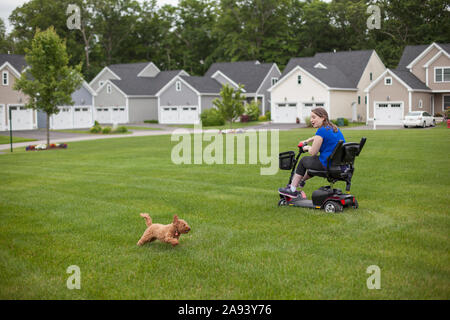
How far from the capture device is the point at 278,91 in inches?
2019

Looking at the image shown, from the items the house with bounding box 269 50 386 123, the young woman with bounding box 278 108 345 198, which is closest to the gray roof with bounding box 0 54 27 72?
the house with bounding box 269 50 386 123

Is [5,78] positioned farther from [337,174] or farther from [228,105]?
[337,174]

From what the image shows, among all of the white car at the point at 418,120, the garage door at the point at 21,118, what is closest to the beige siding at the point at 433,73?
the white car at the point at 418,120

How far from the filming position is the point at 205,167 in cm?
1584

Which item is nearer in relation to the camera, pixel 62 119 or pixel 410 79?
pixel 410 79

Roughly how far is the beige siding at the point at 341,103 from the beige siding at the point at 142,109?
2385cm

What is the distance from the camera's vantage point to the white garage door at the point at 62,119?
48934mm

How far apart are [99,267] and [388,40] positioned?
6852 cm

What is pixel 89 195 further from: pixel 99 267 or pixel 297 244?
pixel 297 244

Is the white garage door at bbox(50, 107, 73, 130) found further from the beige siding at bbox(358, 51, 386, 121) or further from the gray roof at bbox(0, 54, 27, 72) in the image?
the beige siding at bbox(358, 51, 386, 121)

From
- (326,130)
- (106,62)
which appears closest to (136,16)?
(106,62)

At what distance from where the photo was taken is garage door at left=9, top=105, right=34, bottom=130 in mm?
46344

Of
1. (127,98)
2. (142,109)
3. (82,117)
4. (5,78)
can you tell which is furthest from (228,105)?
(142,109)

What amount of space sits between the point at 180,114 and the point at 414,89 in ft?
84.5
